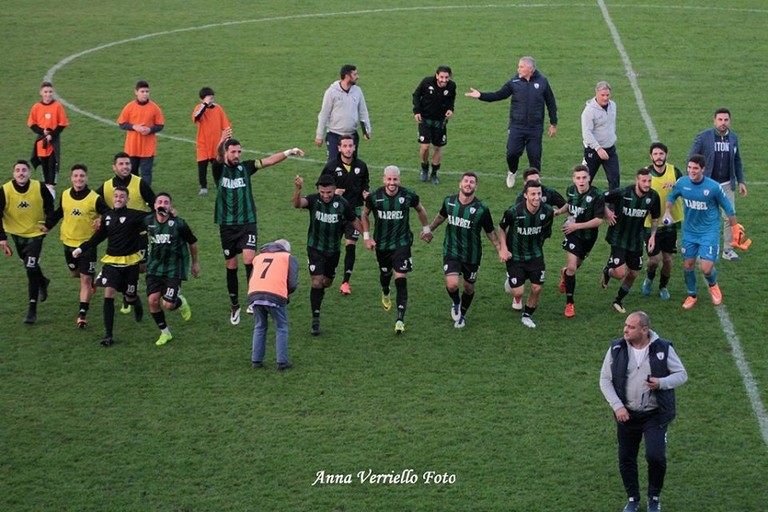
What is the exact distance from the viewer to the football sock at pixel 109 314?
15.2 meters

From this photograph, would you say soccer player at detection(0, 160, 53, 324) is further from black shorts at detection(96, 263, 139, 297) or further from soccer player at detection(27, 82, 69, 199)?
soccer player at detection(27, 82, 69, 199)

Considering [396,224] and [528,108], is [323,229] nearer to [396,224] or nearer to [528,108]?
[396,224]

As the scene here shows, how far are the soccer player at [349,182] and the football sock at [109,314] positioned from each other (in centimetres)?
320

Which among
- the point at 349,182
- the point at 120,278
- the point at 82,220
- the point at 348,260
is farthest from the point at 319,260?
the point at 82,220

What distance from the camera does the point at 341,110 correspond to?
63.8 feet

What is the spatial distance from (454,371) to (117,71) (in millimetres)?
16065

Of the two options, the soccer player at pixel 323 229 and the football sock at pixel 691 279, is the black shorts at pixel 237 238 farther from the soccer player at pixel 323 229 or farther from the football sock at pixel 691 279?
the football sock at pixel 691 279

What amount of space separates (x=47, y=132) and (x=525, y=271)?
874 cm

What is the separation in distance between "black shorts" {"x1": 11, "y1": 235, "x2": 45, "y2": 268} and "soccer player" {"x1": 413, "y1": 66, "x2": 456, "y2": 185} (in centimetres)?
723

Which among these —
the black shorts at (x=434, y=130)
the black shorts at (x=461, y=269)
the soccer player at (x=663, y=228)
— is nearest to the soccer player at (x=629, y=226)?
the soccer player at (x=663, y=228)

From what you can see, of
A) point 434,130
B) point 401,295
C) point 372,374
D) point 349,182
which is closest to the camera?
point 372,374

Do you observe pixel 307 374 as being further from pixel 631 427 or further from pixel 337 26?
pixel 337 26

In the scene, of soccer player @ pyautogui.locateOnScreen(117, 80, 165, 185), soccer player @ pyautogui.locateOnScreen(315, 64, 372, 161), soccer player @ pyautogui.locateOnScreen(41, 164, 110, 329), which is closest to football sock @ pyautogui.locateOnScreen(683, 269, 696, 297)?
soccer player @ pyautogui.locateOnScreen(315, 64, 372, 161)

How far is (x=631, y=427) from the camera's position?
11617 mm
